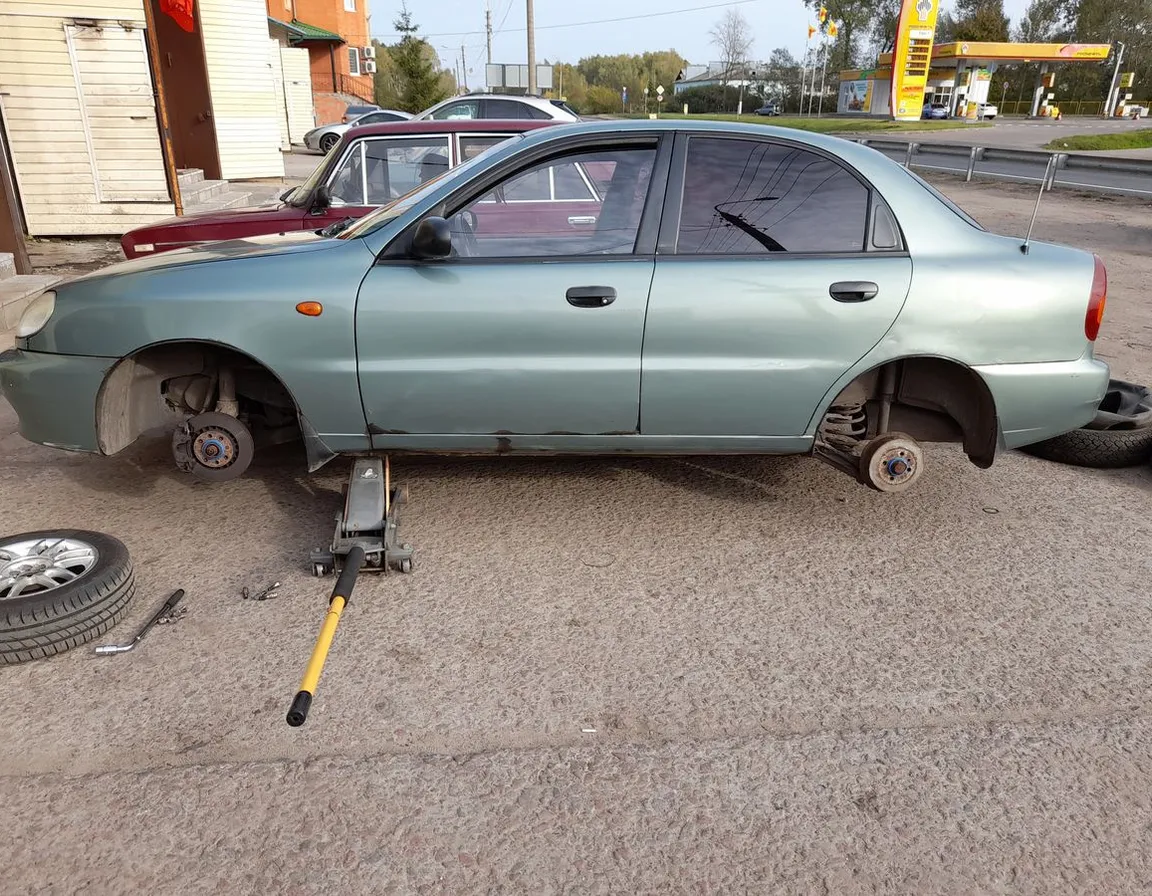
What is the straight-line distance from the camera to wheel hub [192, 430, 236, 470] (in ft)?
12.4

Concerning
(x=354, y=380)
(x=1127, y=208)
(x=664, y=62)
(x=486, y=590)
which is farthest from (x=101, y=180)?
(x=664, y=62)

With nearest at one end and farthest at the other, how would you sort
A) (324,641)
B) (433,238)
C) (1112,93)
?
(324,641), (433,238), (1112,93)

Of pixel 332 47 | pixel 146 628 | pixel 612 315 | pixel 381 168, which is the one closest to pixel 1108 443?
pixel 612 315

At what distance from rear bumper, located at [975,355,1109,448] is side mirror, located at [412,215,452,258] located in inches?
89.8

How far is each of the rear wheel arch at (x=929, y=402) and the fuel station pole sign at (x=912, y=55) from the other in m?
53.4

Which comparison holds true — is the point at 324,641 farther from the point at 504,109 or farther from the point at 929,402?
the point at 504,109

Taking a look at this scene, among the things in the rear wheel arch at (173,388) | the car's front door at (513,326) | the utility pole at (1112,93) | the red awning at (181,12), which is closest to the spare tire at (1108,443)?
the car's front door at (513,326)

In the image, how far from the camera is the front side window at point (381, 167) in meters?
6.60

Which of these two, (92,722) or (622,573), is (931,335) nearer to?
(622,573)

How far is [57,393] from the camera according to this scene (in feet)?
12.1

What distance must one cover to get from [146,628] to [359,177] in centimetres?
442

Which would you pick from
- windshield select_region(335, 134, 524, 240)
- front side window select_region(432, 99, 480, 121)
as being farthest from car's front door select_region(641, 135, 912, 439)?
front side window select_region(432, 99, 480, 121)

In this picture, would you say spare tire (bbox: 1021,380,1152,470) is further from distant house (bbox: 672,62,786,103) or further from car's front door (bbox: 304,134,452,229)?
distant house (bbox: 672,62,786,103)

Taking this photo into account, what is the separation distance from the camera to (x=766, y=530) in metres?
4.01
